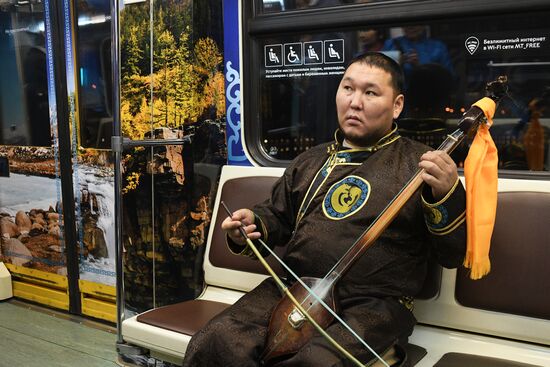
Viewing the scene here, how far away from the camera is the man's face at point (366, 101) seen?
6.10 feet

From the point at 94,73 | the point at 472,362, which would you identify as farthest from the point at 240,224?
the point at 94,73

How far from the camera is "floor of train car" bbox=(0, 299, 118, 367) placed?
313 centimetres

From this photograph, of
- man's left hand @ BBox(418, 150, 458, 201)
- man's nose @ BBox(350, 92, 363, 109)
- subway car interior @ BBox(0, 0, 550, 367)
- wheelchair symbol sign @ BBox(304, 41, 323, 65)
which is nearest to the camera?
man's left hand @ BBox(418, 150, 458, 201)

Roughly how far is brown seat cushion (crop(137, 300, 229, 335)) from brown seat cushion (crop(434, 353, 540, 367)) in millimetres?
912

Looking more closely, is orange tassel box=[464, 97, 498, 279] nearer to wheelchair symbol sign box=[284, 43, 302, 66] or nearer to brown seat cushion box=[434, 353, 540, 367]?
brown seat cushion box=[434, 353, 540, 367]

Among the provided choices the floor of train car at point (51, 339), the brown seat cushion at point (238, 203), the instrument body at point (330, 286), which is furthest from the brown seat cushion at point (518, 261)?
the floor of train car at point (51, 339)

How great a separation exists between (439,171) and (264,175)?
1.10 metres

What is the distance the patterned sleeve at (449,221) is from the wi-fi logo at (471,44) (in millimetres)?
859

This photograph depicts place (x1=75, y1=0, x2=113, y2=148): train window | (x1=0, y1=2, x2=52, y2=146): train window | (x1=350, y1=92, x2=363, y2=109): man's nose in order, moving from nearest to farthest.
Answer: (x1=350, y1=92, x2=363, y2=109): man's nose, (x1=75, y1=0, x2=113, y2=148): train window, (x1=0, y1=2, x2=52, y2=146): train window

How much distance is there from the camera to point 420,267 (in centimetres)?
182

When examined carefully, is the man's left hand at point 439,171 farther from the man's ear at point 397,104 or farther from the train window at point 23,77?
the train window at point 23,77

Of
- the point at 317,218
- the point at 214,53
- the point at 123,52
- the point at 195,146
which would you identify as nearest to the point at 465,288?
the point at 317,218

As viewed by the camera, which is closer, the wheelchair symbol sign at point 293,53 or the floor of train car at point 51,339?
the wheelchair symbol sign at point 293,53

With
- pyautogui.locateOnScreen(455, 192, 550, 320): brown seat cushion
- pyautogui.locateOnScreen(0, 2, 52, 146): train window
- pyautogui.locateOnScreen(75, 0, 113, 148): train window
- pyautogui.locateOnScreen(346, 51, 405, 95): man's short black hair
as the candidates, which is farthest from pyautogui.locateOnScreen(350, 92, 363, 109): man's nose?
pyautogui.locateOnScreen(0, 2, 52, 146): train window
